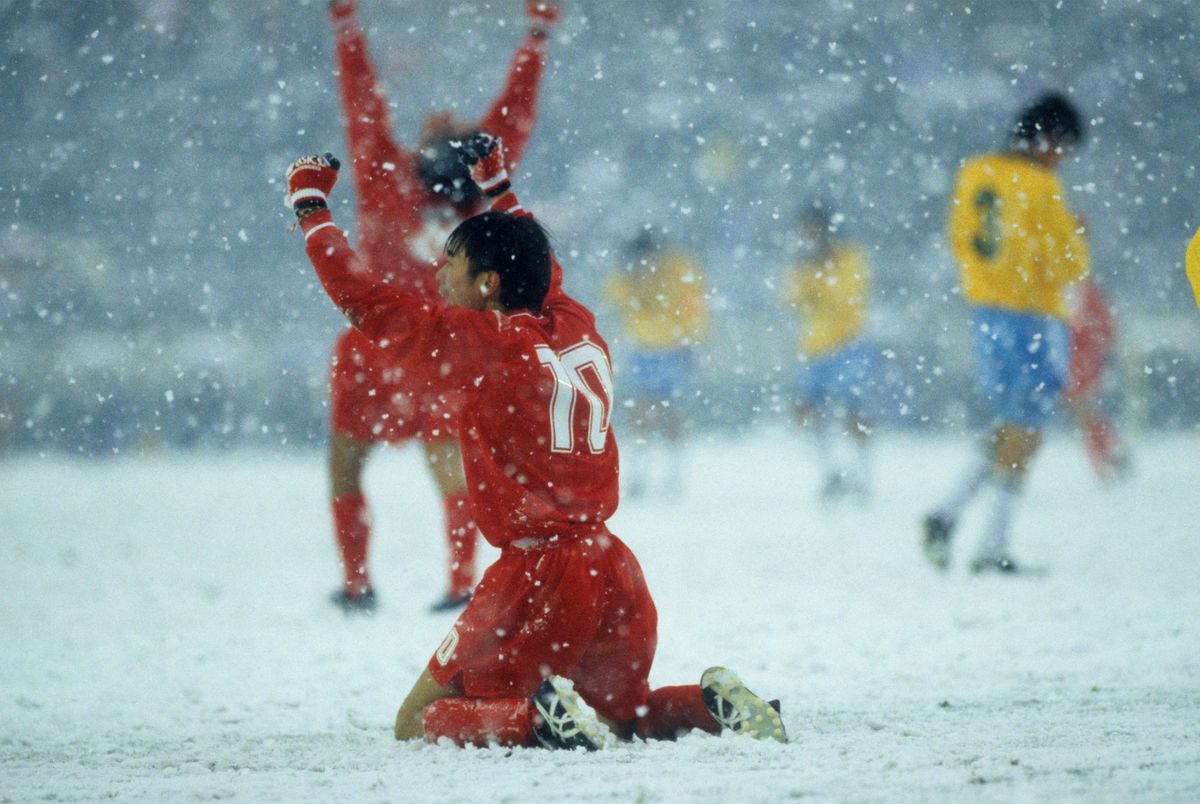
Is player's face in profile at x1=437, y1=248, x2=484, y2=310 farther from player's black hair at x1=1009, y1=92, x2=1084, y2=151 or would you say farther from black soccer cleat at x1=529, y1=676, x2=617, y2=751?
player's black hair at x1=1009, y1=92, x2=1084, y2=151

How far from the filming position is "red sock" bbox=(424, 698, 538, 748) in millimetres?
1947

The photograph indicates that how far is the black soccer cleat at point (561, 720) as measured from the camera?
1890mm

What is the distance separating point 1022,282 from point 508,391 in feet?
8.97

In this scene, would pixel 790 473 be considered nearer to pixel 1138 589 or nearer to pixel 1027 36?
pixel 1138 589

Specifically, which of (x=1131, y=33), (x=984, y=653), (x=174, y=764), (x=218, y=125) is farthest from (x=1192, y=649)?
(x=218, y=125)

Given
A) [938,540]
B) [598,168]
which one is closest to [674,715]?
[938,540]

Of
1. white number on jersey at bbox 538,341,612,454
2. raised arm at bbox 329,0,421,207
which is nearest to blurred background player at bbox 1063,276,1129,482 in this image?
raised arm at bbox 329,0,421,207

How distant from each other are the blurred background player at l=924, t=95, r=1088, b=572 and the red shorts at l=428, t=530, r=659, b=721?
2.32 m

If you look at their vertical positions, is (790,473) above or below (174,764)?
above

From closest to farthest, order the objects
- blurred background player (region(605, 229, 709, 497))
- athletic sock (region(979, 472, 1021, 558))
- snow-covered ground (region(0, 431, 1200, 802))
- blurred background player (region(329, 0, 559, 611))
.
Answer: snow-covered ground (region(0, 431, 1200, 802)), blurred background player (region(329, 0, 559, 611)), athletic sock (region(979, 472, 1021, 558)), blurred background player (region(605, 229, 709, 497))

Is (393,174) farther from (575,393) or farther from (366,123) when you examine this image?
(575,393)

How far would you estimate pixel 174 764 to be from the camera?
202 centimetres

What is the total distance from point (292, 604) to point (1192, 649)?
2.60 meters

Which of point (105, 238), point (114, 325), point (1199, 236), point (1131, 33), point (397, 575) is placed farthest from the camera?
point (1131, 33)
